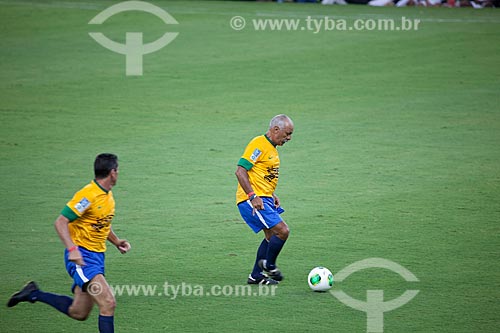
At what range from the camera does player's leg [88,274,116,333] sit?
7.56 meters

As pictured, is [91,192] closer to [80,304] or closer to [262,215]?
[80,304]

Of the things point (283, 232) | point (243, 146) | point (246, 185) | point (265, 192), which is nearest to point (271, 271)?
point (283, 232)

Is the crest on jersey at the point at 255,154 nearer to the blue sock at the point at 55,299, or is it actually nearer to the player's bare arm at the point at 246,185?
the player's bare arm at the point at 246,185

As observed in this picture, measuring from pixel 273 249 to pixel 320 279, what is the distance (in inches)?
24.9

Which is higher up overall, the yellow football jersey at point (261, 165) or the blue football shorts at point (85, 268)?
the yellow football jersey at point (261, 165)

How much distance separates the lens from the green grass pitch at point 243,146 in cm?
932

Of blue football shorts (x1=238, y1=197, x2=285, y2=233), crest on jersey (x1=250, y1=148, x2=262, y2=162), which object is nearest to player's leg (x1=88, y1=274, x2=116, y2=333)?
blue football shorts (x1=238, y1=197, x2=285, y2=233)

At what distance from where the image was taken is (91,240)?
7855mm

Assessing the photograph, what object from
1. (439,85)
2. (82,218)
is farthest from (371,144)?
(82,218)

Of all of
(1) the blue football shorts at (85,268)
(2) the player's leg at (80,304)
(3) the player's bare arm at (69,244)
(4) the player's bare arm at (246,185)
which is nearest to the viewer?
(3) the player's bare arm at (69,244)

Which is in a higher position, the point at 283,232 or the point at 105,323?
the point at 283,232

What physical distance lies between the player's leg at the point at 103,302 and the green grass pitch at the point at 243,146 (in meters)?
0.81

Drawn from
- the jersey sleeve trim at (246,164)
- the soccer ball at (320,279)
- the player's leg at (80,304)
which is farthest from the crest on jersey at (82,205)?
the soccer ball at (320,279)

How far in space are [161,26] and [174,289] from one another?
1744 centimetres
